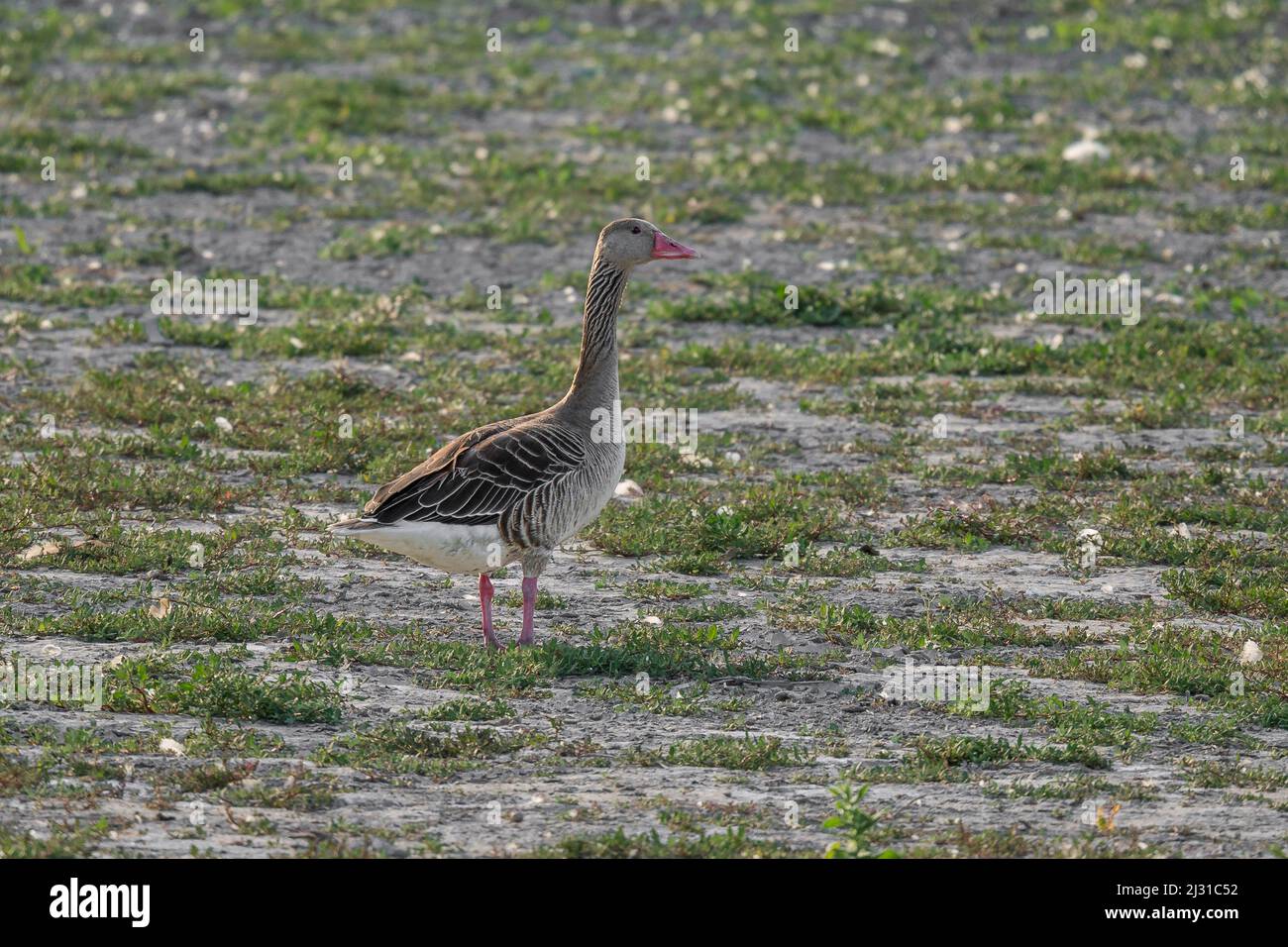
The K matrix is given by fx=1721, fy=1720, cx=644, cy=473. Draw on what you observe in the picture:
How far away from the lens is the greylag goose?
29.3ft

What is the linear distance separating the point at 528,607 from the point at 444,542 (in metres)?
0.65

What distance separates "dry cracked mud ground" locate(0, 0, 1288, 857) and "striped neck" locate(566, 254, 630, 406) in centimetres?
123

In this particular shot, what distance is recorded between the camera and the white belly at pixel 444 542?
29.1 feet

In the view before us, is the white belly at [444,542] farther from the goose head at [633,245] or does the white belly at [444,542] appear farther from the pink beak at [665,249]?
the pink beak at [665,249]

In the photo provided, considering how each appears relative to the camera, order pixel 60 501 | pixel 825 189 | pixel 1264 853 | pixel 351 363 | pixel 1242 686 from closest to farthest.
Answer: pixel 1264 853, pixel 1242 686, pixel 60 501, pixel 351 363, pixel 825 189

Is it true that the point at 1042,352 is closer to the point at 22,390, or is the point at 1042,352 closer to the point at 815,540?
the point at 815,540

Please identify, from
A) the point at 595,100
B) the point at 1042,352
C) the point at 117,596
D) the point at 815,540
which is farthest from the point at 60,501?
the point at 595,100

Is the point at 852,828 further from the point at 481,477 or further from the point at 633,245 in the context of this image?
the point at 633,245

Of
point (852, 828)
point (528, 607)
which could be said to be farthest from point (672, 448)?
point (852, 828)

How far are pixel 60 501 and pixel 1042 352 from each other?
834 cm

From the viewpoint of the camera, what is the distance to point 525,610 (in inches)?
363

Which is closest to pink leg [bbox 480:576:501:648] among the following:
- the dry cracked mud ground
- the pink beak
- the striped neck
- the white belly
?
the white belly

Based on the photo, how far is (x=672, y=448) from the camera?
41.9 ft

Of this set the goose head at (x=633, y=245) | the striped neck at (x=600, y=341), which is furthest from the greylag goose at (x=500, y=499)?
the goose head at (x=633, y=245)
